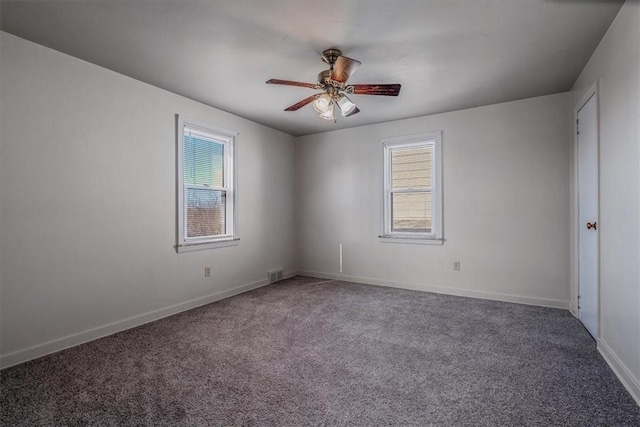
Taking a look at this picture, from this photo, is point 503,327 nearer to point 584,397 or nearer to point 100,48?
point 584,397

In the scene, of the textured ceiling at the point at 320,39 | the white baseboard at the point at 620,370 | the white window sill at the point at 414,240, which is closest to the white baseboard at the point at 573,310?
the white baseboard at the point at 620,370

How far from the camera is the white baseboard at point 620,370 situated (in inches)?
76.5

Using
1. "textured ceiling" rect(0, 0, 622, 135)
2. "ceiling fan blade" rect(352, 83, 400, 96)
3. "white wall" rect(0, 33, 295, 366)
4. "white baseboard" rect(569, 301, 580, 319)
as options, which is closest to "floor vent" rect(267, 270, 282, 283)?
"white wall" rect(0, 33, 295, 366)

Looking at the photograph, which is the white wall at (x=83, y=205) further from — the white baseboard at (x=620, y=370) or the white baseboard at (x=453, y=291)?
the white baseboard at (x=620, y=370)

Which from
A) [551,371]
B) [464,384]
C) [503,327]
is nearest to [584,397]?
[551,371]

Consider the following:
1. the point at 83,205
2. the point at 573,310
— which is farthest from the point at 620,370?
the point at 83,205

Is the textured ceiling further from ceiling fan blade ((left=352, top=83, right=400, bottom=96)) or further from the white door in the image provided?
the white door

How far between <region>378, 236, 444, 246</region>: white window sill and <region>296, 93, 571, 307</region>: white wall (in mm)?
71

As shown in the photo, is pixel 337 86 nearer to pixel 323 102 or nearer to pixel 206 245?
pixel 323 102

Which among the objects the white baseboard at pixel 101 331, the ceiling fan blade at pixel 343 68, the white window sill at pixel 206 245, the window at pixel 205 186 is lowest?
the white baseboard at pixel 101 331

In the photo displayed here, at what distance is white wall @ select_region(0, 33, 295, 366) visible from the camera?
2461mm

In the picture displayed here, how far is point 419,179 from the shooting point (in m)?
4.69

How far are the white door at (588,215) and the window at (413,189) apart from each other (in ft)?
5.08

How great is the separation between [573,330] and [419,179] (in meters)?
2.48
